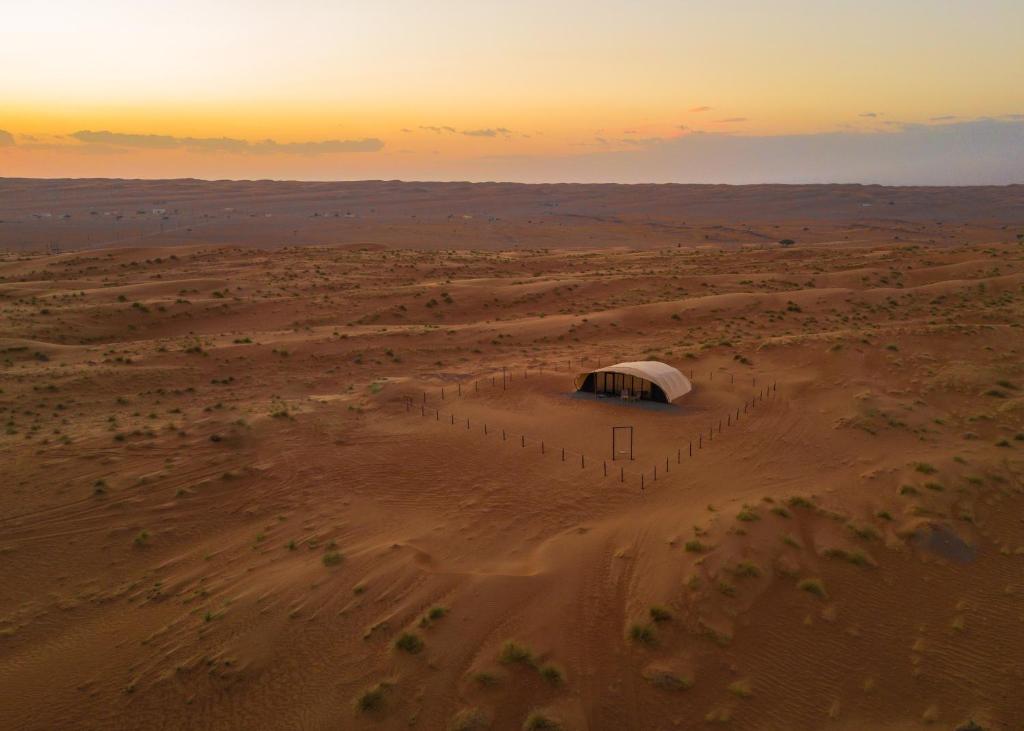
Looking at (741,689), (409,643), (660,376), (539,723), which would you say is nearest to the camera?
(539,723)

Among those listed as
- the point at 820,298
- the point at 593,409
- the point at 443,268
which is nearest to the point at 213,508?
the point at 593,409

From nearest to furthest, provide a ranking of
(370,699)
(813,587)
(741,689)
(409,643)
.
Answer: (370,699) < (741,689) < (409,643) < (813,587)

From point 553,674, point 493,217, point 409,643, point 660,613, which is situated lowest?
point 553,674

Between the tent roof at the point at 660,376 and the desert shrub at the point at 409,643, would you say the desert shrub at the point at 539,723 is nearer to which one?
the desert shrub at the point at 409,643

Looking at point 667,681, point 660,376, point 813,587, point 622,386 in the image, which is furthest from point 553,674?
point 622,386

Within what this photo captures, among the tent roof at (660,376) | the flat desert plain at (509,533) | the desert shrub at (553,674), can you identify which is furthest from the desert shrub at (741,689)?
the tent roof at (660,376)

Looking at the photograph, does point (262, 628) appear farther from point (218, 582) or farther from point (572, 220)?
point (572, 220)

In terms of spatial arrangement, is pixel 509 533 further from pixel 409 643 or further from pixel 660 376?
pixel 660 376
